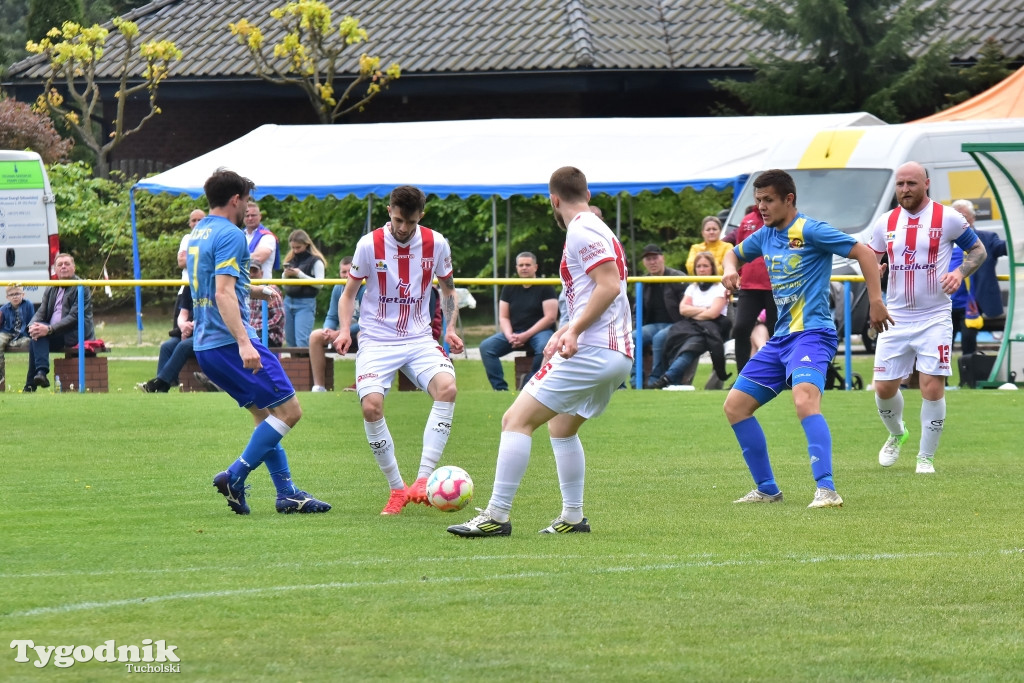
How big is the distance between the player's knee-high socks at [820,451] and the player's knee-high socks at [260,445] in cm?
285

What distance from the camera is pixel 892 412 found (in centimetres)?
1136

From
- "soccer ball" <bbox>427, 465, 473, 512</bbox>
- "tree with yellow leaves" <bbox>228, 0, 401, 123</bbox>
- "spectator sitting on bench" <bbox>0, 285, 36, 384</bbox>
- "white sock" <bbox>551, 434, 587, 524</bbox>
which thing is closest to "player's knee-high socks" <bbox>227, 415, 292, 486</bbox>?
"soccer ball" <bbox>427, 465, 473, 512</bbox>

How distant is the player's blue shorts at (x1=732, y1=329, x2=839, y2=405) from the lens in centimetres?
909

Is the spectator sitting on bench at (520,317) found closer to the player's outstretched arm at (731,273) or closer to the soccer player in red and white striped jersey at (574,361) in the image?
the player's outstretched arm at (731,273)

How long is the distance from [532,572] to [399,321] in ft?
9.42

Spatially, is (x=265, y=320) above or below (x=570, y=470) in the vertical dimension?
above

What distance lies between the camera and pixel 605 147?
2547 centimetres

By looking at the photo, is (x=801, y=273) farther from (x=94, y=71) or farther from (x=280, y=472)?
(x=94, y=71)

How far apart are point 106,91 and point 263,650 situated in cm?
3207

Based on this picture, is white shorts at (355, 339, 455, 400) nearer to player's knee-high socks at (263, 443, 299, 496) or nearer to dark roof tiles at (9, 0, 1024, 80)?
player's knee-high socks at (263, 443, 299, 496)

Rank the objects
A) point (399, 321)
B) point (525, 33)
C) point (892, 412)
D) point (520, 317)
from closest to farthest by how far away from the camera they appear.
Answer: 1. point (399, 321)
2. point (892, 412)
3. point (520, 317)
4. point (525, 33)

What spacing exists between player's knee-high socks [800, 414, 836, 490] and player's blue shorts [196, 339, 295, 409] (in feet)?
9.34

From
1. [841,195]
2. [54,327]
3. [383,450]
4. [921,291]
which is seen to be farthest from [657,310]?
[383,450]

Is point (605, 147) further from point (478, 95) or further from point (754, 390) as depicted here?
point (754, 390)
